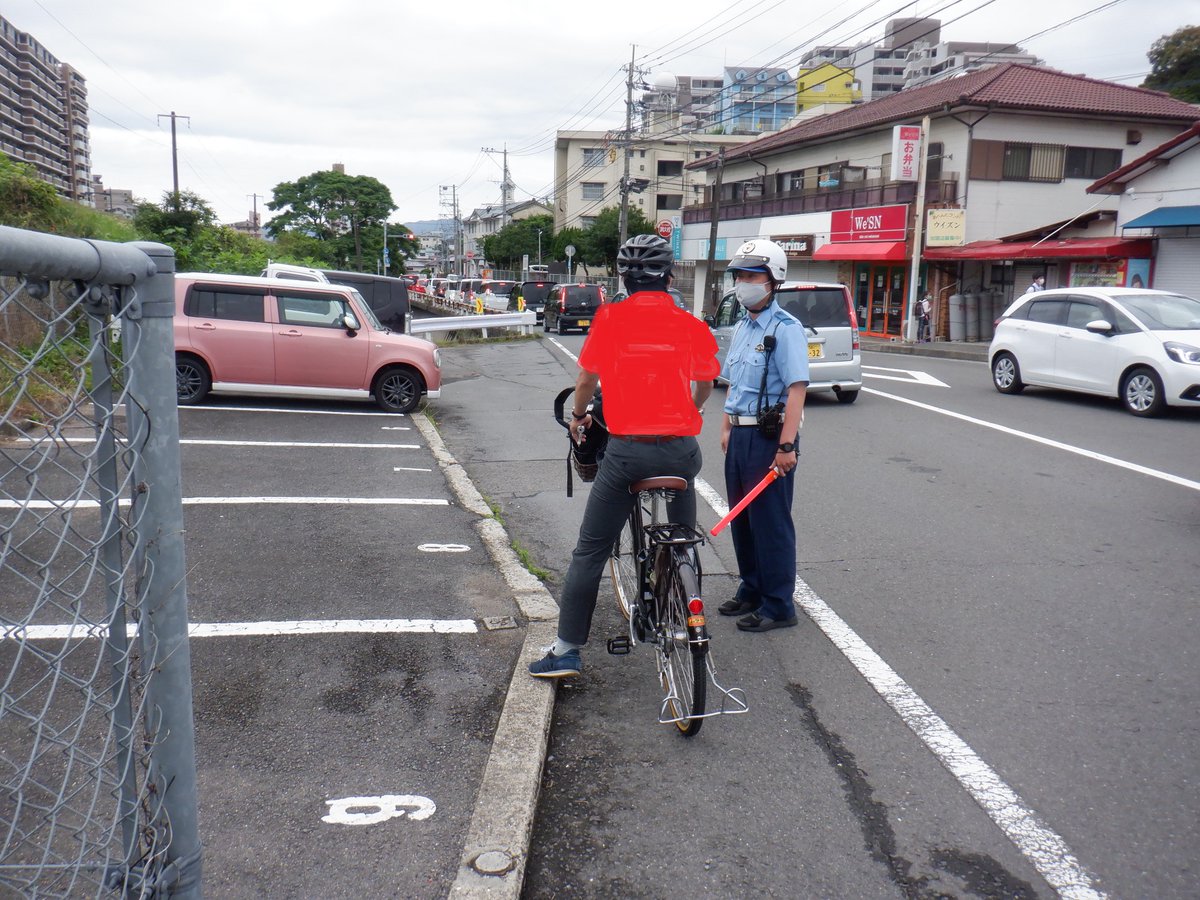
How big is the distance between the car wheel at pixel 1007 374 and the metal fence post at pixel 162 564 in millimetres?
14513

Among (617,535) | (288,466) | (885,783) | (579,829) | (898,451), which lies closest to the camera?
(579,829)

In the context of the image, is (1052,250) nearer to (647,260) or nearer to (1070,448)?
(1070,448)

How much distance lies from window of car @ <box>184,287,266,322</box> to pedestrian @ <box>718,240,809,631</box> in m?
9.35

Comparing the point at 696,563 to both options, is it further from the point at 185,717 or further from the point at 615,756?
the point at 185,717

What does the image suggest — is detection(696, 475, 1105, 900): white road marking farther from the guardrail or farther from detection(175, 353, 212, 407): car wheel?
the guardrail

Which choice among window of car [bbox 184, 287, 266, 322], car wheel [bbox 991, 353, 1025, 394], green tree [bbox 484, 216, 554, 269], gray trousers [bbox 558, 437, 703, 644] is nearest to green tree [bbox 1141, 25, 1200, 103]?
car wheel [bbox 991, 353, 1025, 394]

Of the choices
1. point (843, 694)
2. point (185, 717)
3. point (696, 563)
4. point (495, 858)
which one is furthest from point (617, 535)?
point (185, 717)

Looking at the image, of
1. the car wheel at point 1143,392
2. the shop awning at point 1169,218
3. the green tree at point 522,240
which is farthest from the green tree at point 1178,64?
the green tree at point 522,240

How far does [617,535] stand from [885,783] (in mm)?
1449

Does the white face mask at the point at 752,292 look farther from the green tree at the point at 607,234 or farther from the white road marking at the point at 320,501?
the green tree at the point at 607,234

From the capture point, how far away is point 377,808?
3303 millimetres

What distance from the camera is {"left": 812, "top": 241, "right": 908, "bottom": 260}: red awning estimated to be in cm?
3244

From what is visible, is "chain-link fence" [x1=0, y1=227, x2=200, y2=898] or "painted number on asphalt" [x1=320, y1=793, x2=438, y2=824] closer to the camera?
"chain-link fence" [x1=0, y1=227, x2=200, y2=898]

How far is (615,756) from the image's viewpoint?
381 cm
